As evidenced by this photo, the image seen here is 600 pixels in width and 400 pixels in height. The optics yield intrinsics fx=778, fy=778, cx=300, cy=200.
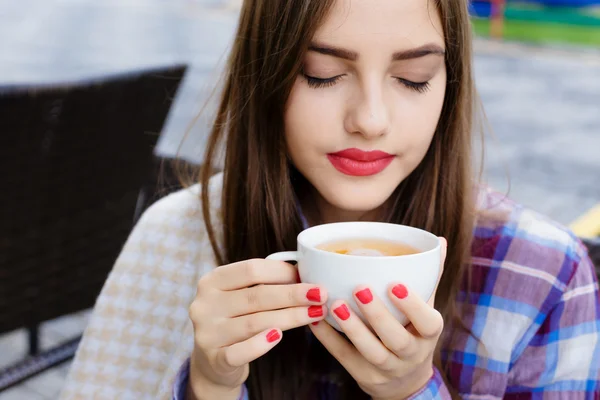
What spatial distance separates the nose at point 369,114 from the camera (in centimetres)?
131

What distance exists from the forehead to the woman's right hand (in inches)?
16.0

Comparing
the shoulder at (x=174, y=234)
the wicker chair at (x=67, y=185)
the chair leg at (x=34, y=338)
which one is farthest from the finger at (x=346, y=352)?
the chair leg at (x=34, y=338)

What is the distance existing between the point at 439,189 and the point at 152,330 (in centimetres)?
71

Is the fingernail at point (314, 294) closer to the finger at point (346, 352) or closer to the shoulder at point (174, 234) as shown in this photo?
the finger at point (346, 352)

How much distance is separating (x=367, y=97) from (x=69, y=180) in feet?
4.25

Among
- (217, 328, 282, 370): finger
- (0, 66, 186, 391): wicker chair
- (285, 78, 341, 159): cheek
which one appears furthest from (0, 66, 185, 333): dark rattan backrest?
(217, 328, 282, 370): finger

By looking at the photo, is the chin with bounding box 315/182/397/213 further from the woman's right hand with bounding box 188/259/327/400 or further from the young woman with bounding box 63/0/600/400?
the woman's right hand with bounding box 188/259/327/400

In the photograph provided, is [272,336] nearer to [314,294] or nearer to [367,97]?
[314,294]

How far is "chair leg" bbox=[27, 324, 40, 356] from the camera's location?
2.48 metres

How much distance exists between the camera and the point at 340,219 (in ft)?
5.45

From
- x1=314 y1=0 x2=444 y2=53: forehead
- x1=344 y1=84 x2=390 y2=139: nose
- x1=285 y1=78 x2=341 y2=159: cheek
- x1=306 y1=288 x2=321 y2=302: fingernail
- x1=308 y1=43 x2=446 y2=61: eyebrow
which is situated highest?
x1=314 y1=0 x2=444 y2=53: forehead

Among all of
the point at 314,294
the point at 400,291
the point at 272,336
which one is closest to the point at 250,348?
the point at 272,336

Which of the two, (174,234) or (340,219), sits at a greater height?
(340,219)

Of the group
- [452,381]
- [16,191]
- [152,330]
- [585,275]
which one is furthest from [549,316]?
[16,191]
